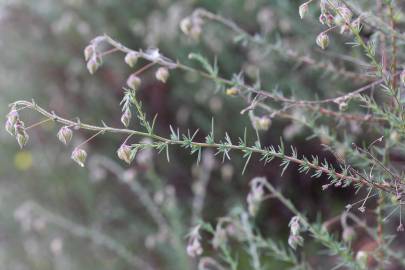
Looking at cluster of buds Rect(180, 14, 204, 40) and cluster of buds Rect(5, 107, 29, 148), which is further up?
cluster of buds Rect(5, 107, 29, 148)

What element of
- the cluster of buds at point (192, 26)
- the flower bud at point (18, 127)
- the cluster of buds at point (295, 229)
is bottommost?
the cluster of buds at point (295, 229)

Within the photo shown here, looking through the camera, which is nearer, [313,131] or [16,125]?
[16,125]

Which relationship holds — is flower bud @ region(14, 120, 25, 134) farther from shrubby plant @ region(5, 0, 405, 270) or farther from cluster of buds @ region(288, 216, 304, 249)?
A: cluster of buds @ region(288, 216, 304, 249)

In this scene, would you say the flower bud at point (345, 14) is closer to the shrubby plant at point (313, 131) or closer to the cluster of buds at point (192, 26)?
the shrubby plant at point (313, 131)

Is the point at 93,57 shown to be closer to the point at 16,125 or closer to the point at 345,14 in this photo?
the point at 16,125

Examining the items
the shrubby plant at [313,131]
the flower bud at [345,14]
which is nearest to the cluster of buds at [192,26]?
the shrubby plant at [313,131]

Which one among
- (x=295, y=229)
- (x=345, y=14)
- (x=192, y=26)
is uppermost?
(x=192, y=26)

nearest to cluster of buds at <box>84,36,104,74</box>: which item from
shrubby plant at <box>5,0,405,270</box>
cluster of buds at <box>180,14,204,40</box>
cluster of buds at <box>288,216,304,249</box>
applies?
shrubby plant at <box>5,0,405,270</box>

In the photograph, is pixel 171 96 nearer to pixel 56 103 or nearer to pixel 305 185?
pixel 56 103

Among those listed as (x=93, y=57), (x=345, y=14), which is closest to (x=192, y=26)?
(x=93, y=57)
